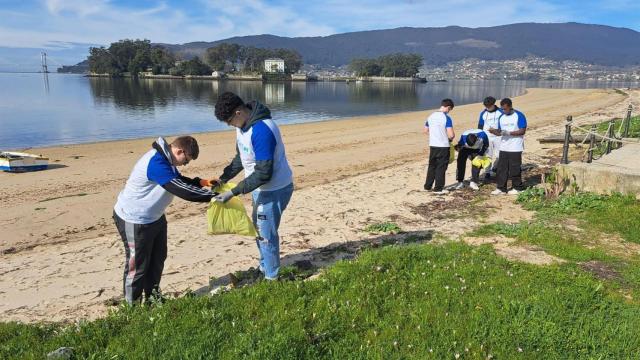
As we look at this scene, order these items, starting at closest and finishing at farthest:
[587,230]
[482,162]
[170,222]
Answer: [587,230], [170,222], [482,162]

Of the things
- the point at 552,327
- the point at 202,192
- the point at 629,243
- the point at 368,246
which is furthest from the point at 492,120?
the point at 202,192

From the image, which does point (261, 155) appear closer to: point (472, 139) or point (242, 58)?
point (472, 139)

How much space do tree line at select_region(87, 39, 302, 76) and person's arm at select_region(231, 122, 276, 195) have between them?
157 metres

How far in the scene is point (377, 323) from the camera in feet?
13.3

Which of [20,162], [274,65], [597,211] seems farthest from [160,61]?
[597,211]

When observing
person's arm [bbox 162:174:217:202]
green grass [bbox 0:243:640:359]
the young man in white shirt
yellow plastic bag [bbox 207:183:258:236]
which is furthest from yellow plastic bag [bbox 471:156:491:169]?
person's arm [bbox 162:174:217:202]

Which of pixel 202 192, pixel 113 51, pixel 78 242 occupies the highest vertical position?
pixel 113 51

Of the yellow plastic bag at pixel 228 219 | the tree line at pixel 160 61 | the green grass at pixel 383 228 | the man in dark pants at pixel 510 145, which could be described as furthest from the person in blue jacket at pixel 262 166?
the tree line at pixel 160 61

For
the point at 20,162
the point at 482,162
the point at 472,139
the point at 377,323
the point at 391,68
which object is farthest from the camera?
the point at 391,68

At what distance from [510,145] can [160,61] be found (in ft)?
523

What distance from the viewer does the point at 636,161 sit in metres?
9.74

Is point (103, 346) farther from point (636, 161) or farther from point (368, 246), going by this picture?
point (636, 161)

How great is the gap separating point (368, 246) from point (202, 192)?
9.59ft

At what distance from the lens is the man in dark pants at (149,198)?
4203 mm
